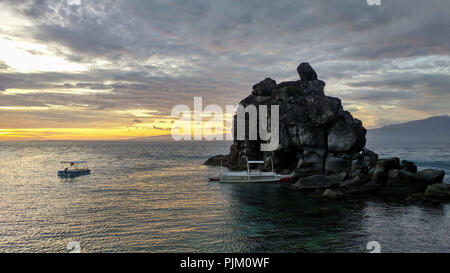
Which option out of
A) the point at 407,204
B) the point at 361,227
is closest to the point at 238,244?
the point at 361,227

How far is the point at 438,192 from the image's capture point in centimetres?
4278

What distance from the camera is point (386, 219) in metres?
33.6

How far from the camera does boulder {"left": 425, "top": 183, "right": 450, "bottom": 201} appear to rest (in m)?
42.2

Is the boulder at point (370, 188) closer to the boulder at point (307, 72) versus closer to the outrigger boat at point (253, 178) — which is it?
the outrigger boat at point (253, 178)

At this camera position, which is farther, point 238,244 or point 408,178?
point 408,178

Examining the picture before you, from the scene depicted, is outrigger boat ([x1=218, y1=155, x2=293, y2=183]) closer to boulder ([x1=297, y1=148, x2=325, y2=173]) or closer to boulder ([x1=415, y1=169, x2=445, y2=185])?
boulder ([x1=297, y1=148, x2=325, y2=173])

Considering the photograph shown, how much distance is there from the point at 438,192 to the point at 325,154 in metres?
28.3

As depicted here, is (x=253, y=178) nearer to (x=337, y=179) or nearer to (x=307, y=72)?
(x=337, y=179)

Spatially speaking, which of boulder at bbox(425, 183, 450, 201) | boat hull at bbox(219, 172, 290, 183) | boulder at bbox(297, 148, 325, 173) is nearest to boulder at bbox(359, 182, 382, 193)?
boulder at bbox(425, 183, 450, 201)
